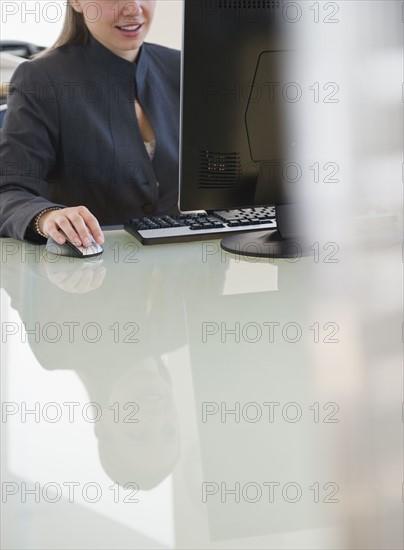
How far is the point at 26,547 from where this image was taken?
37 cm

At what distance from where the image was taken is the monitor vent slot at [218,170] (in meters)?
1.15

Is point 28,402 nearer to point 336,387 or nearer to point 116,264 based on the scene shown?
point 336,387

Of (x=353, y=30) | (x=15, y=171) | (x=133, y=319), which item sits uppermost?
(x=353, y=30)

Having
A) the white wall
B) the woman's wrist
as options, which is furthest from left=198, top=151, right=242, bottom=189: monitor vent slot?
the white wall

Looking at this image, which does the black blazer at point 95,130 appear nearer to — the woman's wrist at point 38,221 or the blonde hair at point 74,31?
the blonde hair at point 74,31

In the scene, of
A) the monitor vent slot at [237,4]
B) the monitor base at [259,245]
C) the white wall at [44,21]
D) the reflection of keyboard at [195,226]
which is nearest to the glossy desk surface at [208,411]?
the monitor base at [259,245]

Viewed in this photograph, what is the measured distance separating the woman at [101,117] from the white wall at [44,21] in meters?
1.31

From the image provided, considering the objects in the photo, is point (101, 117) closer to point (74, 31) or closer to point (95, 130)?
point (95, 130)

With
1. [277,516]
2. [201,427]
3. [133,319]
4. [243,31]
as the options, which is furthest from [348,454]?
[243,31]

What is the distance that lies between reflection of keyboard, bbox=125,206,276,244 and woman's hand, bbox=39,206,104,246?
3.8 inches

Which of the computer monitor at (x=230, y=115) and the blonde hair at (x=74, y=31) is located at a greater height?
the blonde hair at (x=74, y=31)

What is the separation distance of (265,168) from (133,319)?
442 millimetres

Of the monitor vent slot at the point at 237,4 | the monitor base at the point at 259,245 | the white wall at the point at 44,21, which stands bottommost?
the monitor base at the point at 259,245

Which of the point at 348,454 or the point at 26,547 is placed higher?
the point at 348,454
